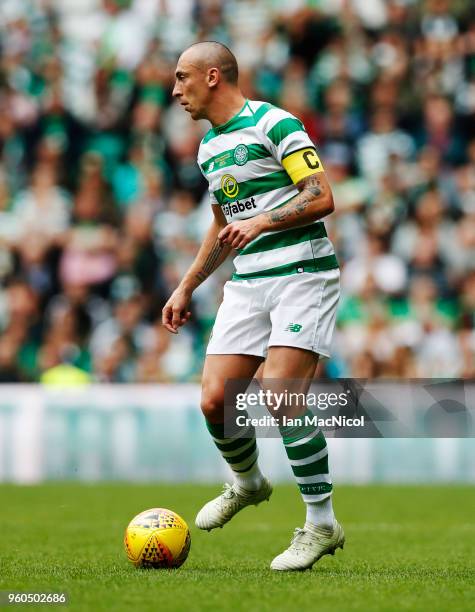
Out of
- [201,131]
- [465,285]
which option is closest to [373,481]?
[465,285]

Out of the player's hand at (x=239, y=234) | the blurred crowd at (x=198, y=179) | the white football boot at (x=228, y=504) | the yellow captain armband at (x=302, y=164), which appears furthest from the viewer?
the blurred crowd at (x=198, y=179)

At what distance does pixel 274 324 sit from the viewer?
244 inches

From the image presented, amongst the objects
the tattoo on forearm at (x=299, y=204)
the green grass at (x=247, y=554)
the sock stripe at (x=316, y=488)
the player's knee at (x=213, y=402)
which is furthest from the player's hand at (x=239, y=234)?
the green grass at (x=247, y=554)

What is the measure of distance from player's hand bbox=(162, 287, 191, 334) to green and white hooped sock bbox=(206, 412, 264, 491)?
0.55 meters

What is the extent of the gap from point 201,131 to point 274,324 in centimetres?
958

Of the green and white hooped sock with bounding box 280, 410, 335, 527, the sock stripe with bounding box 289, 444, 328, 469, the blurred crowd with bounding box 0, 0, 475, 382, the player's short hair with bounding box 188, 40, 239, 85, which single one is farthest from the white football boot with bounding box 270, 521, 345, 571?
the blurred crowd with bounding box 0, 0, 475, 382

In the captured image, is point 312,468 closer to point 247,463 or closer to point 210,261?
point 247,463

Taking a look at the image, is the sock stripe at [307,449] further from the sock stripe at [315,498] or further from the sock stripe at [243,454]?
the sock stripe at [243,454]

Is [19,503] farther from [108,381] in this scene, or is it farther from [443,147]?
[443,147]

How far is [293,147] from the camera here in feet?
19.8

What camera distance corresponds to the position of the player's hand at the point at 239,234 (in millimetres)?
5855

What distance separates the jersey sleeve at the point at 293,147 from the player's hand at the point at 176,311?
97 cm

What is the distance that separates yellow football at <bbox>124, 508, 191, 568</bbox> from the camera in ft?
20.1

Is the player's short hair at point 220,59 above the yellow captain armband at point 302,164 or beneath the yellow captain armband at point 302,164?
above
